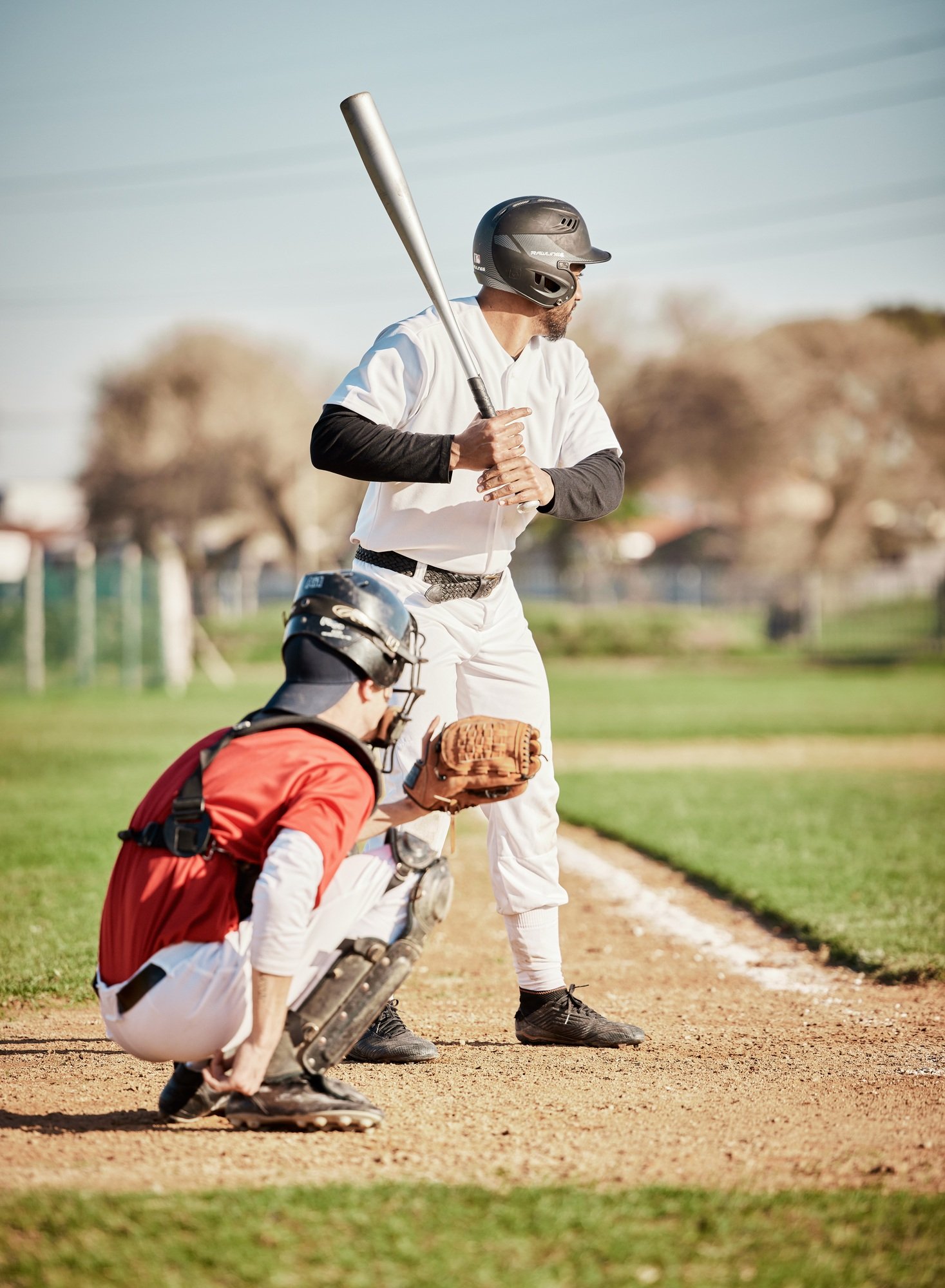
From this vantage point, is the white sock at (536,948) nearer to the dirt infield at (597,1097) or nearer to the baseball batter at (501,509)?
the baseball batter at (501,509)

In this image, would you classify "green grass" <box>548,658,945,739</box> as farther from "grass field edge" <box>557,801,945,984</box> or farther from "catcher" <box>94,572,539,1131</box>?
"catcher" <box>94,572,539,1131</box>

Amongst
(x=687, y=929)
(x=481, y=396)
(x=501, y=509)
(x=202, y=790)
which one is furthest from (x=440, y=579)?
(x=687, y=929)

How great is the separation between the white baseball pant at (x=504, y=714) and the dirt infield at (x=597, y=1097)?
1.26 feet

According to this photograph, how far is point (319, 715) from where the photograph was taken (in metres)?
3.22

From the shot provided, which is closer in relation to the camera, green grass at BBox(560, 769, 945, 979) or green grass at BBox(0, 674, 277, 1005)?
green grass at BBox(0, 674, 277, 1005)

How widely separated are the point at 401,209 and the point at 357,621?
1.64m

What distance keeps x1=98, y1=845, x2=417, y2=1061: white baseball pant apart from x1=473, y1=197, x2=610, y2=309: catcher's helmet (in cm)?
192

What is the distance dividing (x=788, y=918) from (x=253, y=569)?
63.9 metres

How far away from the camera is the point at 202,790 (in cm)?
306

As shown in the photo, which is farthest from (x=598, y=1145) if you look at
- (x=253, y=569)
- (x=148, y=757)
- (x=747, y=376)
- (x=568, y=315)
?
(x=253, y=569)

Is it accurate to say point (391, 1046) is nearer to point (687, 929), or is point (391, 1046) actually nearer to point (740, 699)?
point (687, 929)

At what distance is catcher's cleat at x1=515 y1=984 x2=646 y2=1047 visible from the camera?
4.26 m

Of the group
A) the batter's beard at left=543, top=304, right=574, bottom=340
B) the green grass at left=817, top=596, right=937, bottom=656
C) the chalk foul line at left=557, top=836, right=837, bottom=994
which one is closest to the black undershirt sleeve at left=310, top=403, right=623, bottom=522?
the batter's beard at left=543, top=304, right=574, bottom=340

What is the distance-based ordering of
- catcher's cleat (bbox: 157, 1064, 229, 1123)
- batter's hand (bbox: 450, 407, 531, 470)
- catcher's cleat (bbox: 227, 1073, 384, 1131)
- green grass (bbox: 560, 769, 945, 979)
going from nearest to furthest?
catcher's cleat (bbox: 227, 1073, 384, 1131) → catcher's cleat (bbox: 157, 1064, 229, 1123) → batter's hand (bbox: 450, 407, 531, 470) → green grass (bbox: 560, 769, 945, 979)
